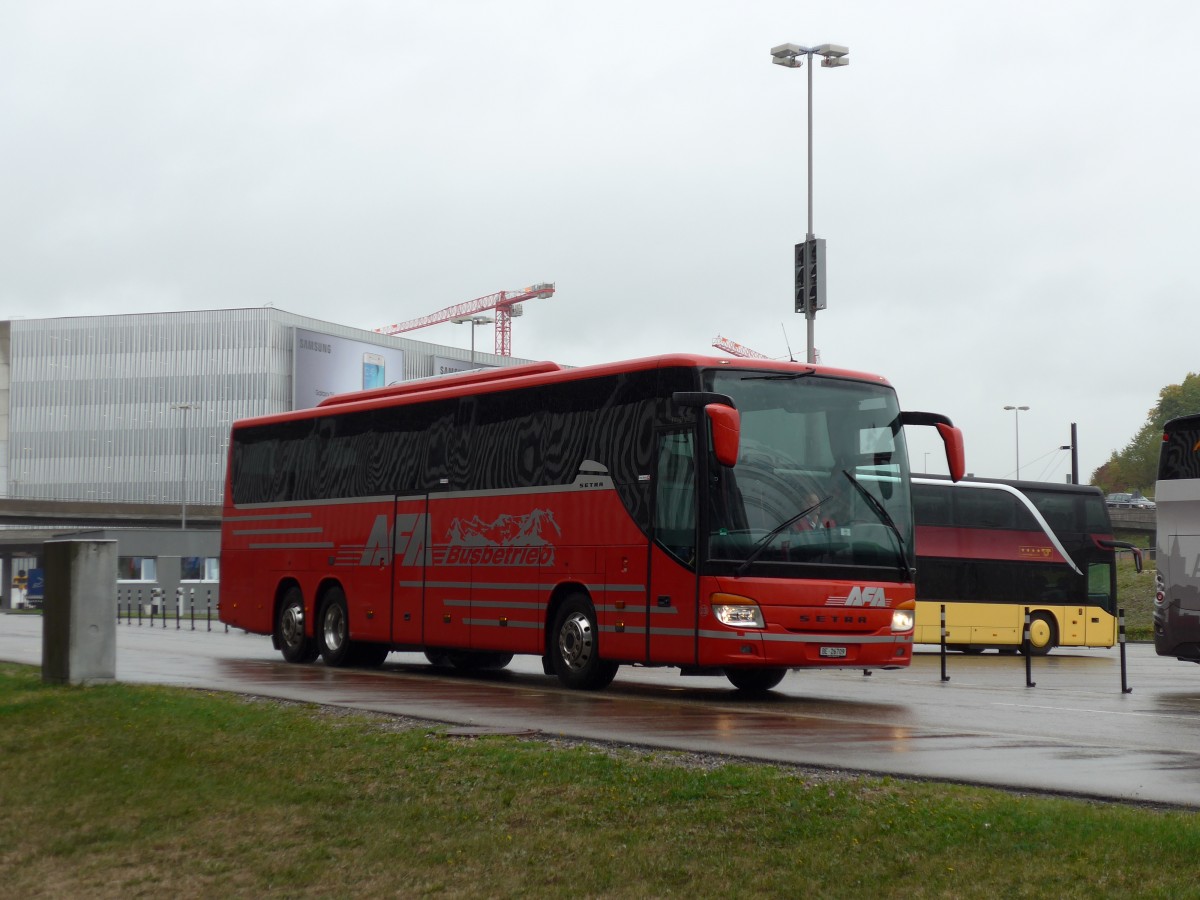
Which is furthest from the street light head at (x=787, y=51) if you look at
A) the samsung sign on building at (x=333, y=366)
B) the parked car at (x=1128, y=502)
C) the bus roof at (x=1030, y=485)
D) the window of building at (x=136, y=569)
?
the samsung sign on building at (x=333, y=366)

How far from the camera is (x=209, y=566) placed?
8688cm

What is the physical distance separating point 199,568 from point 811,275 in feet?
212

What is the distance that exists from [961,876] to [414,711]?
8.25m

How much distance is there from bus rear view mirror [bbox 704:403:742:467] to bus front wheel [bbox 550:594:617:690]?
3.40 m

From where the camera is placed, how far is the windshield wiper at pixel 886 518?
16.7 meters

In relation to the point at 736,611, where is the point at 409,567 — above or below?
above

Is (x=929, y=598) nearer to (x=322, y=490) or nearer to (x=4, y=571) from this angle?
(x=322, y=490)

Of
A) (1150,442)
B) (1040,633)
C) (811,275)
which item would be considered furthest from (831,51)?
(1150,442)

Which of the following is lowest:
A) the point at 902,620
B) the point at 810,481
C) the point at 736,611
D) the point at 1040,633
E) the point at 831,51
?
the point at 1040,633

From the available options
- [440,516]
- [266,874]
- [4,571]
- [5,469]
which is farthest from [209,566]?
[266,874]

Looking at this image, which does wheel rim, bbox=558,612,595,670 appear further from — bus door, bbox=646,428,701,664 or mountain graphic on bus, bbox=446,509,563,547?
bus door, bbox=646,428,701,664

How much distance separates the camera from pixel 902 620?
1709 cm

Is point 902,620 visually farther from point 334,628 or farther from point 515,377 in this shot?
point 334,628

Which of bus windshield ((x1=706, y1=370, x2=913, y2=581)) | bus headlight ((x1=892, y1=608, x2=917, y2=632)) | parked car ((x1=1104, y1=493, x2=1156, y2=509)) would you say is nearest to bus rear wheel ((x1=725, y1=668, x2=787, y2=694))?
bus headlight ((x1=892, y1=608, x2=917, y2=632))
